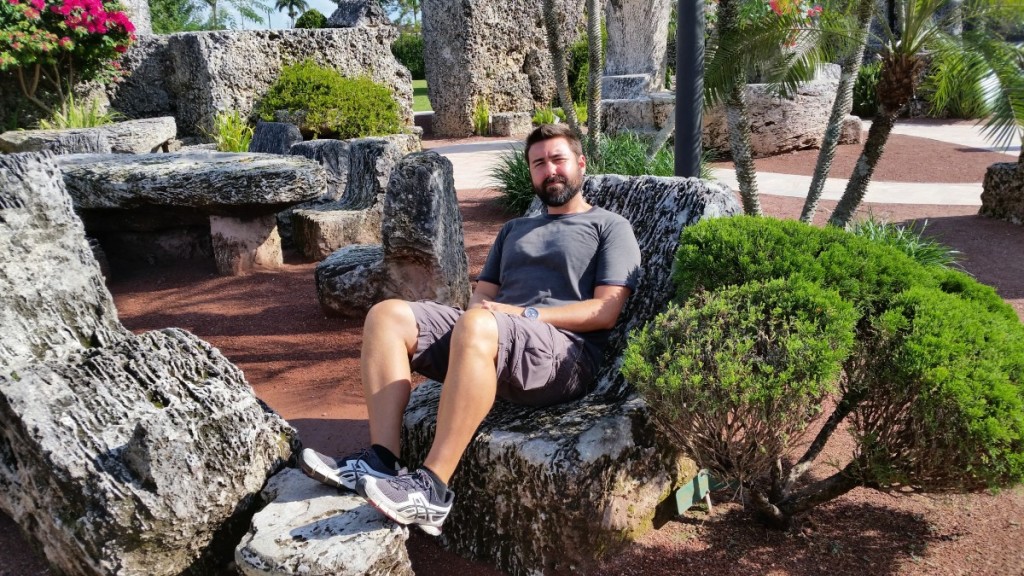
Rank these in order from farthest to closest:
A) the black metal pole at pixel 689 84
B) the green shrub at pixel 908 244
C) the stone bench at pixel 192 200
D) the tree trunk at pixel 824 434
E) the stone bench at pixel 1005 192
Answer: the stone bench at pixel 1005 192 → the stone bench at pixel 192 200 → the green shrub at pixel 908 244 → the black metal pole at pixel 689 84 → the tree trunk at pixel 824 434

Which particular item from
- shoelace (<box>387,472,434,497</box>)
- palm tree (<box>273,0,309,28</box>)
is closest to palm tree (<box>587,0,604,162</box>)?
shoelace (<box>387,472,434,497</box>)

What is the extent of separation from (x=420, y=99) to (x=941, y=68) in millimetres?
21411

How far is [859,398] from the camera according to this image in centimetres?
242

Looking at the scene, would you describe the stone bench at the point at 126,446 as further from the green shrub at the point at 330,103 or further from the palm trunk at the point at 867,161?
the green shrub at the point at 330,103

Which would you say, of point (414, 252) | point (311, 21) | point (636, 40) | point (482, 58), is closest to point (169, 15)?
point (311, 21)

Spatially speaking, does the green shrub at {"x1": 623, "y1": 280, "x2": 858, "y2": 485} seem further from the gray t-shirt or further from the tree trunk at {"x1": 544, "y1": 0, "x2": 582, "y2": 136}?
the tree trunk at {"x1": 544, "y1": 0, "x2": 582, "y2": 136}

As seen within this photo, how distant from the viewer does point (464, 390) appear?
2426mm

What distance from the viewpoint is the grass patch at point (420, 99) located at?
854 inches

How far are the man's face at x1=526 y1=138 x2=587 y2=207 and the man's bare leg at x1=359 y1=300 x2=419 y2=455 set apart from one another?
832 millimetres

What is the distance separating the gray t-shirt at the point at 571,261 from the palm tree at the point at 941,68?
7.97ft

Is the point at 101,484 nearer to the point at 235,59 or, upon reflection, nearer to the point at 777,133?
the point at 235,59

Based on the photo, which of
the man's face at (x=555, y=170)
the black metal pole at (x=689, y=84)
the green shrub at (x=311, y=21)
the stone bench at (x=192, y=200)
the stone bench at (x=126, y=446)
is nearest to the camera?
the stone bench at (x=126, y=446)

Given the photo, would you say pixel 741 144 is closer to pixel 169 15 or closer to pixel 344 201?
pixel 344 201

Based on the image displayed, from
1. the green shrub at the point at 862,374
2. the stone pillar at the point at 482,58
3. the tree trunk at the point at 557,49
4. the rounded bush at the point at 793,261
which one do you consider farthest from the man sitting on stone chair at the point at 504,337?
the stone pillar at the point at 482,58
